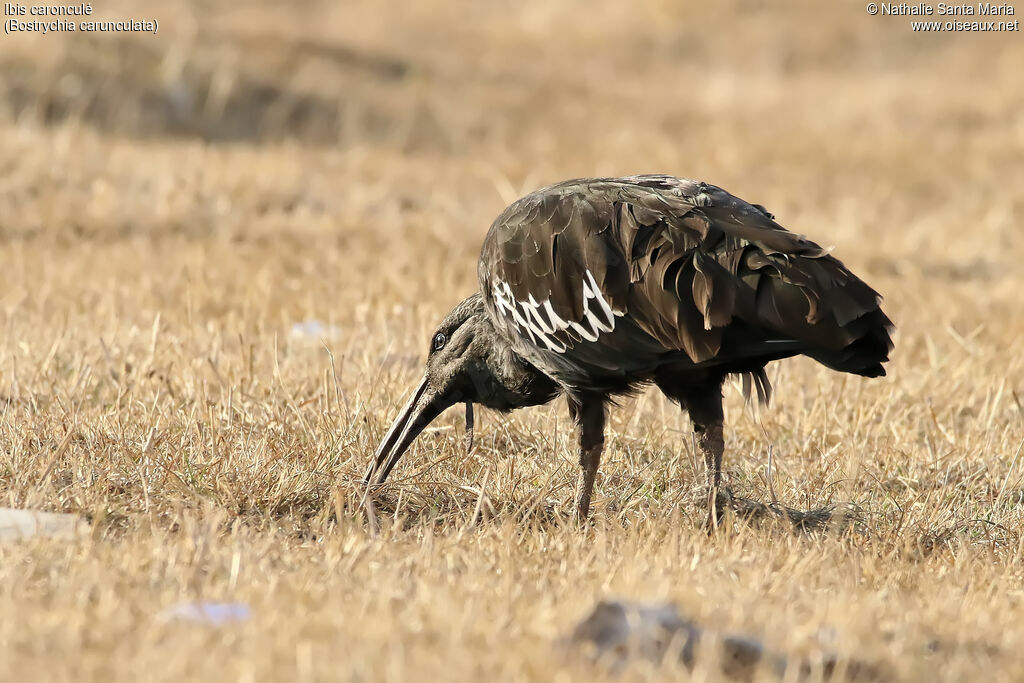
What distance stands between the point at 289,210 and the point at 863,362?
7.39m

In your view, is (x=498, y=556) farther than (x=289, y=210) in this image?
No

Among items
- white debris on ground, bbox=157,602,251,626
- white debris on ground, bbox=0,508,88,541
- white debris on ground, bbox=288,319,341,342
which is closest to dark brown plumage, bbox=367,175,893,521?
white debris on ground, bbox=0,508,88,541

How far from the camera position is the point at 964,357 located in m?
7.72

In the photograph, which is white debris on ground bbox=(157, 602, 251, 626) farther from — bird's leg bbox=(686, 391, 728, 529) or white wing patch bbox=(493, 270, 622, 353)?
bird's leg bbox=(686, 391, 728, 529)

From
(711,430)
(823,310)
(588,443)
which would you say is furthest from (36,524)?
(823,310)

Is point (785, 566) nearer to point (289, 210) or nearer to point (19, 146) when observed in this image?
point (289, 210)

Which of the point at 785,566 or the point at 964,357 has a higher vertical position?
the point at 964,357

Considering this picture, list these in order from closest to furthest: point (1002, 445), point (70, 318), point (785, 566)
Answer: point (785, 566) < point (1002, 445) < point (70, 318)

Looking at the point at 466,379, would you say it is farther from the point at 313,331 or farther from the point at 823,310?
the point at 313,331

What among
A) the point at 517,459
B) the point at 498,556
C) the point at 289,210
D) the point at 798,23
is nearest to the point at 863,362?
the point at 498,556

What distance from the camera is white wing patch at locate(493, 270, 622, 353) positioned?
450cm

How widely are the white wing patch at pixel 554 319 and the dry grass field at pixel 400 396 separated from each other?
0.56 m

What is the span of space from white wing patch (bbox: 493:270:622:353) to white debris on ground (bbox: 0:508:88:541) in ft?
5.34

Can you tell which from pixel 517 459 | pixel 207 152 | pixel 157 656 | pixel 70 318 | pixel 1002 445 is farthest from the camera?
pixel 207 152
